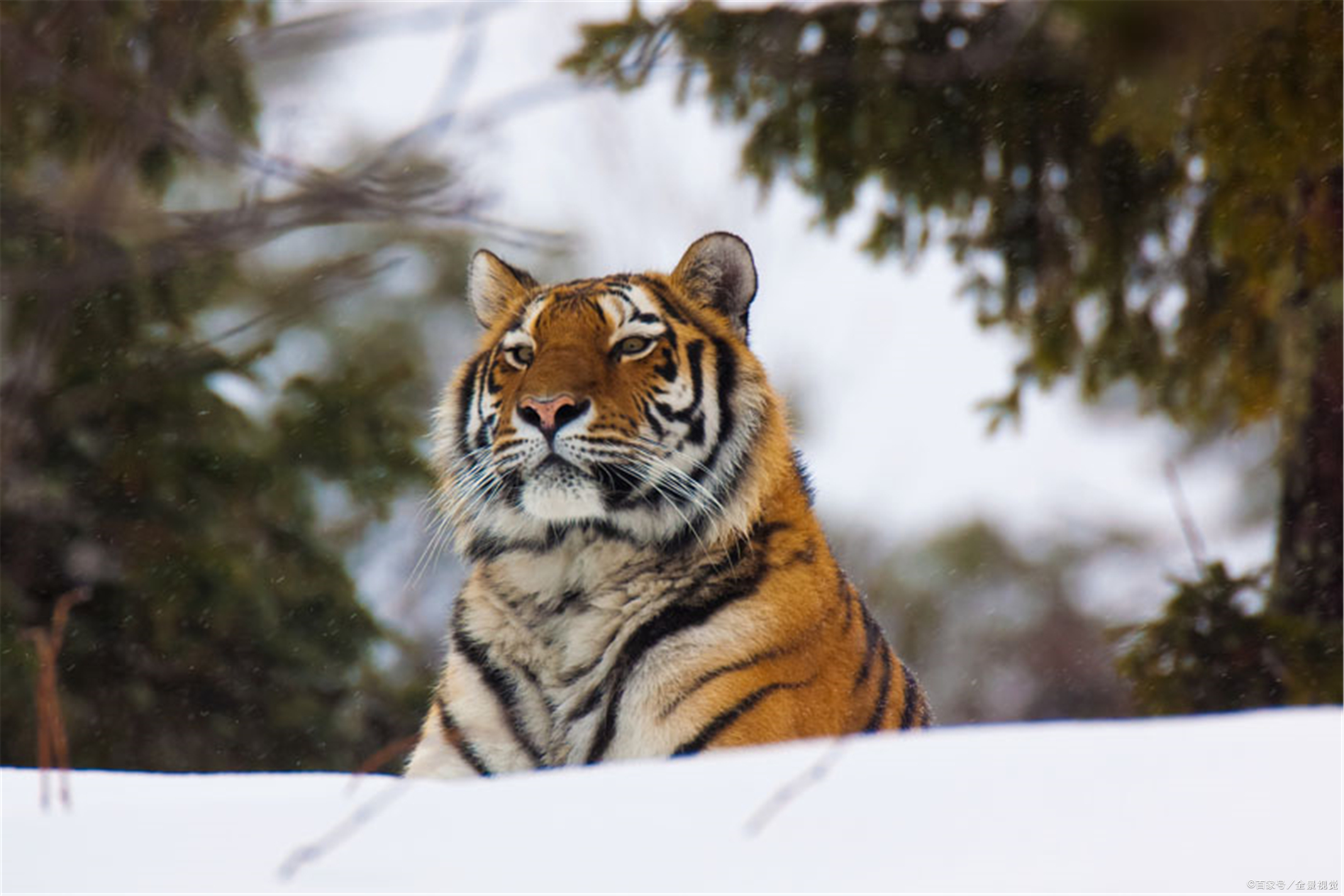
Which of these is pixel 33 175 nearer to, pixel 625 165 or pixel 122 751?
pixel 122 751

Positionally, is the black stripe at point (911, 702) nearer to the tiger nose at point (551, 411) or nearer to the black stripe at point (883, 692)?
the black stripe at point (883, 692)

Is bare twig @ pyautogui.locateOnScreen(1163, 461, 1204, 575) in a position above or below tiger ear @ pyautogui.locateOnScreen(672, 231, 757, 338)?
below

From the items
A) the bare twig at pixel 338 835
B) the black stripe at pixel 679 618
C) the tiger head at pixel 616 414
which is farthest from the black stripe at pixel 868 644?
the bare twig at pixel 338 835

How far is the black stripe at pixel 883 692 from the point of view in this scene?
3826 mm

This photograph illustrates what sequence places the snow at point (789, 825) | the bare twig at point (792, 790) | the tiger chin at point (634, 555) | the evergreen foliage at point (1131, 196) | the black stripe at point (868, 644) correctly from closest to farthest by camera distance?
the snow at point (789, 825)
the bare twig at point (792, 790)
the tiger chin at point (634, 555)
the black stripe at point (868, 644)
the evergreen foliage at point (1131, 196)

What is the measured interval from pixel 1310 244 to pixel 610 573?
3.95 meters

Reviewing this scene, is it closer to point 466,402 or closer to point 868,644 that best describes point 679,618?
point 868,644

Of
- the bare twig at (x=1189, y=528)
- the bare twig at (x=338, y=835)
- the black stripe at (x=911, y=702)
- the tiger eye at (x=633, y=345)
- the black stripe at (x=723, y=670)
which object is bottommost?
the bare twig at (x=1189, y=528)

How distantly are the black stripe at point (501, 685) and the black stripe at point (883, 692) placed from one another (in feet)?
2.65

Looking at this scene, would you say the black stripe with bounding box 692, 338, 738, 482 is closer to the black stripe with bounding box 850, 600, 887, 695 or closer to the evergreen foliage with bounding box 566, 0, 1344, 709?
the black stripe with bounding box 850, 600, 887, 695

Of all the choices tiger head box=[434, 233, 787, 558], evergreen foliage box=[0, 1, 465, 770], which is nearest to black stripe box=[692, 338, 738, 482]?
tiger head box=[434, 233, 787, 558]

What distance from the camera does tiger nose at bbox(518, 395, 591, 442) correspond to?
3645 millimetres

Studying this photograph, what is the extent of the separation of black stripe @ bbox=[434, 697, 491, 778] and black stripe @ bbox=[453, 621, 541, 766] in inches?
4.2

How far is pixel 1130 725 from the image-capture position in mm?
2266
